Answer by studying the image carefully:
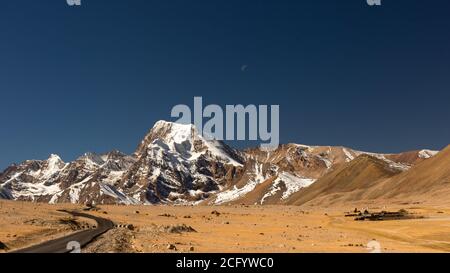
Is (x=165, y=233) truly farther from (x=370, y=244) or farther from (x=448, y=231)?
(x=448, y=231)

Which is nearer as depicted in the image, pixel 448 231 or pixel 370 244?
pixel 370 244

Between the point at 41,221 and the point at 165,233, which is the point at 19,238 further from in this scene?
the point at 41,221
